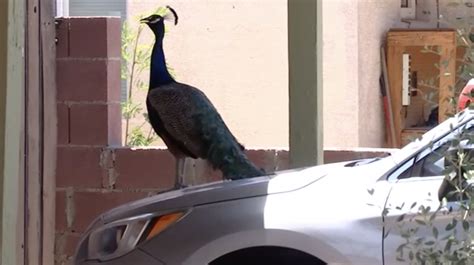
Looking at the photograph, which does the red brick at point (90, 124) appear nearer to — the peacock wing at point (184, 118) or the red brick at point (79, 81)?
the red brick at point (79, 81)

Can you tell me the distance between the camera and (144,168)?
283 inches

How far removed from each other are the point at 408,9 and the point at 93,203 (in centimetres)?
619

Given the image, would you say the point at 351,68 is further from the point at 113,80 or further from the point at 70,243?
the point at 70,243

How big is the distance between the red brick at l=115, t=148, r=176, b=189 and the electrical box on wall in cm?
569

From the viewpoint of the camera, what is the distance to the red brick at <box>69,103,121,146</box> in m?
7.28

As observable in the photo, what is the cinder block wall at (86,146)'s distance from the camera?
721 cm

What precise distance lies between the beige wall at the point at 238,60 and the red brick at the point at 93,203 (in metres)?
4.41

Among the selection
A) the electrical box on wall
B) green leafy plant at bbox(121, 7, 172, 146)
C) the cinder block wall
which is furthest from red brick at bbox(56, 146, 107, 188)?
the electrical box on wall

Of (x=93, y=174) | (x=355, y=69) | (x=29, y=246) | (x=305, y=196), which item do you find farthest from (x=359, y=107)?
(x=305, y=196)

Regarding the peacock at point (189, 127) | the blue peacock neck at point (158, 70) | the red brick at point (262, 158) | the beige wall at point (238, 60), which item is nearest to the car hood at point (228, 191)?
the peacock at point (189, 127)

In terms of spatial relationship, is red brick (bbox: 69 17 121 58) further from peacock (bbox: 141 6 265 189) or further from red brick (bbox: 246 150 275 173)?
red brick (bbox: 246 150 275 173)

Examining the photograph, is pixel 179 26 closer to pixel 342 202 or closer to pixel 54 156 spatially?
pixel 54 156

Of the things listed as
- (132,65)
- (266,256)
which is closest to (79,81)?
(132,65)

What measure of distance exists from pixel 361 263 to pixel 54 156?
10.5ft
